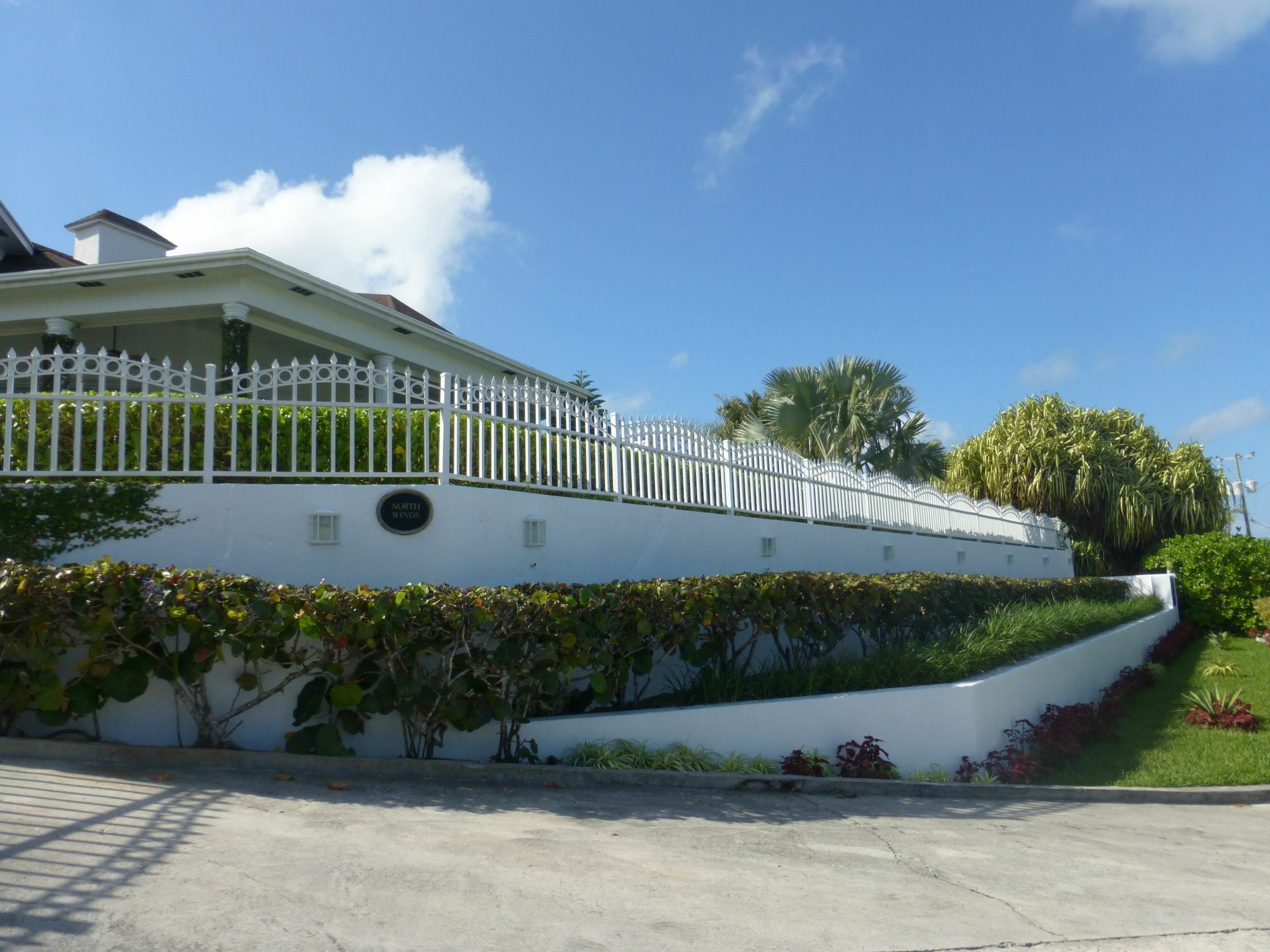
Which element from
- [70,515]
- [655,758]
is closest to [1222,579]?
[655,758]

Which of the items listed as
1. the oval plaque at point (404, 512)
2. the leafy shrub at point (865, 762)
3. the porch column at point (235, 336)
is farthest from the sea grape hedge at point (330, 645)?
the porch column at point (235, 336)

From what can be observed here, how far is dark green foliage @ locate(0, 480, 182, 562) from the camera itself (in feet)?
23.4

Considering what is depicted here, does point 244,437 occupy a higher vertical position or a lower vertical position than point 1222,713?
higher

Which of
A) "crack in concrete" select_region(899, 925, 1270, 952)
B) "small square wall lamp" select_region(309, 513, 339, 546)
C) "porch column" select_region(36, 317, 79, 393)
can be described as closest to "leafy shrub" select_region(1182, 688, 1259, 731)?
"crack in concrete" select_region(899, 925, 1270, 952)

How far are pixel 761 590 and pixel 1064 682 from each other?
4.89m

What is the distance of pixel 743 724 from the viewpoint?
739cm

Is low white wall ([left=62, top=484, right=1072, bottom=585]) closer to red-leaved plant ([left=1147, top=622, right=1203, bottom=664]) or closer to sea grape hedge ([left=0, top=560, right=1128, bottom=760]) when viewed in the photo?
sea grape hedge ([left=0, top=560, right=1128, bottom=760])

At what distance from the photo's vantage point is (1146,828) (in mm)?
6711

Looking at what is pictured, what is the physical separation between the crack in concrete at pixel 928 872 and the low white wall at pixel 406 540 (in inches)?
132

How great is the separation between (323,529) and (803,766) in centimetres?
412

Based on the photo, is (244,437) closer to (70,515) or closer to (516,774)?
(70,515)

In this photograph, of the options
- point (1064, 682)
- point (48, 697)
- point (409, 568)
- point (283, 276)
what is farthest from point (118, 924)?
point (283, 276)

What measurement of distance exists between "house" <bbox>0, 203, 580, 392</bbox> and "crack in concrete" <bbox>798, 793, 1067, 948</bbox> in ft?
33.3

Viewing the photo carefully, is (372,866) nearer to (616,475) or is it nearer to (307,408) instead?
(307,408)
